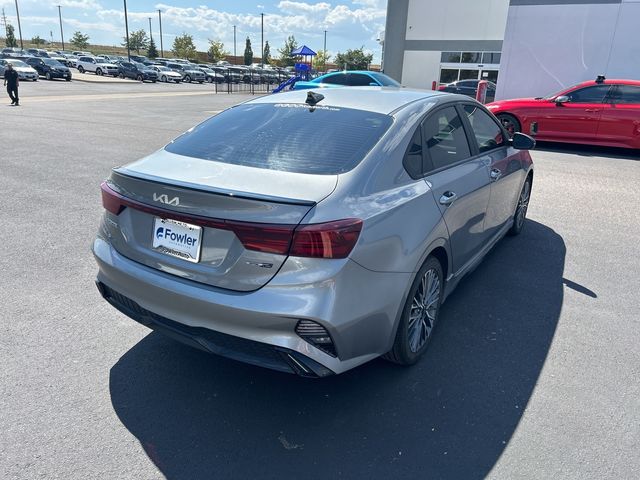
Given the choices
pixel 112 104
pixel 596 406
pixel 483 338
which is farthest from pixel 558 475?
pixel 112 104

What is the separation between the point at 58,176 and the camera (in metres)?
7.63

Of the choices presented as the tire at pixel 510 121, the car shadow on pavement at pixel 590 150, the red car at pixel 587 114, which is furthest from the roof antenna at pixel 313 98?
the car shadow on pavement at pixel 590 150

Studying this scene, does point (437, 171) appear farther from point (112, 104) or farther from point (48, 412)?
point (112, 104)

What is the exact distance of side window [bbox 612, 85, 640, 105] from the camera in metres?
11.2

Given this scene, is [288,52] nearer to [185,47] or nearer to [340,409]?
[185,47]

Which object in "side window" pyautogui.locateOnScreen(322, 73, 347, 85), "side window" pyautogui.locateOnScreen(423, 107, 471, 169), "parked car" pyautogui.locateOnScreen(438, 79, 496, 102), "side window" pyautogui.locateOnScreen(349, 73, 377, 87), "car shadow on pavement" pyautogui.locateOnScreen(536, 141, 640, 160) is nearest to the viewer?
"side window" pyautogui.locateOnScreen(423, 107, 471, 169)

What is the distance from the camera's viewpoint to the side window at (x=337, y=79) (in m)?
15.9

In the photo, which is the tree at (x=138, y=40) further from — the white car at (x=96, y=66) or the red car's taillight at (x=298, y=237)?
the red car's taillight at (x=298, y=237)

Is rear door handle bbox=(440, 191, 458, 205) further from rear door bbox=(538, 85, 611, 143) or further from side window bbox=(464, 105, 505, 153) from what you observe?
rear door bbox=(538, 85, 611, 143)

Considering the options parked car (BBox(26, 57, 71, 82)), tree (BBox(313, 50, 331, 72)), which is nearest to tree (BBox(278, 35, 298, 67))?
tree (BBox(313, 50, 331, 72))

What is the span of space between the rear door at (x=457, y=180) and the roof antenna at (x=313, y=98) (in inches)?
30.1

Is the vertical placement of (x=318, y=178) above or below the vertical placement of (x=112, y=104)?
above

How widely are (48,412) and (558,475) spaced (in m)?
2.60

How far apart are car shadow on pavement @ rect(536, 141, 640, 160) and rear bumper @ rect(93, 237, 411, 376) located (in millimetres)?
11136
